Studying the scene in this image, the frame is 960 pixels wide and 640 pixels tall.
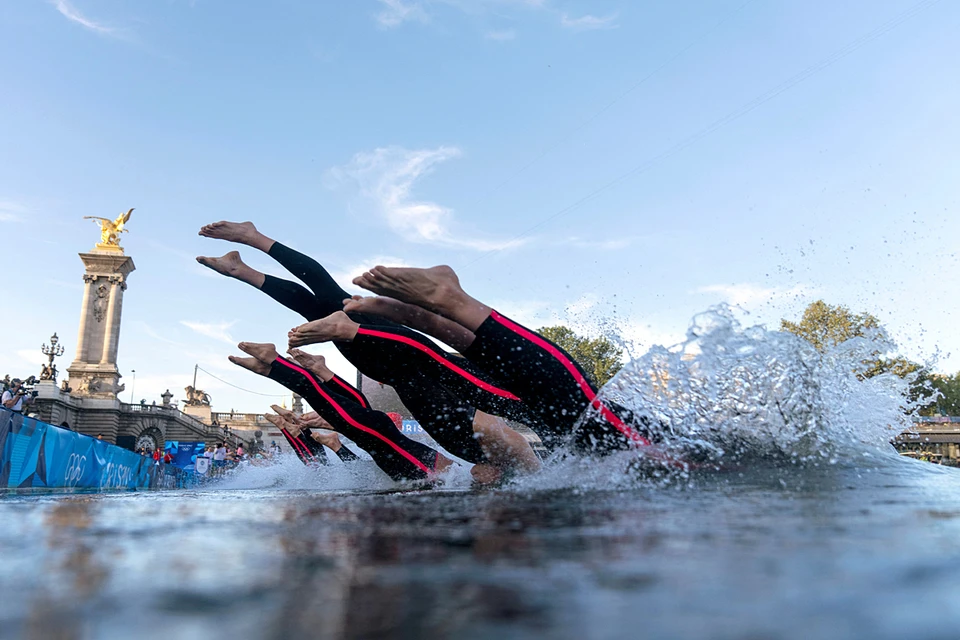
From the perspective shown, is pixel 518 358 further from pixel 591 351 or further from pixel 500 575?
pixel 591 351

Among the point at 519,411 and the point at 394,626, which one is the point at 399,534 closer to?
the point at 394,626

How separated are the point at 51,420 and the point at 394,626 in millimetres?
44965

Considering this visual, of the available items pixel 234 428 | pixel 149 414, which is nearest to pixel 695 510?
pixel 149 414

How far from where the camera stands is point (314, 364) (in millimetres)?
6746

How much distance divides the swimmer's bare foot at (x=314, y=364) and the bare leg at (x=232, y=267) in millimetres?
1388

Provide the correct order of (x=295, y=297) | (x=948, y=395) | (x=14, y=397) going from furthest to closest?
(x=948, y=395), (x=14, y=397), (x=295, y=297)

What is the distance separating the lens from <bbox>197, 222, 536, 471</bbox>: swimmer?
3959 millimetres

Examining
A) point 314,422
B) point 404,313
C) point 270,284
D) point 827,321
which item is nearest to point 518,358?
point 404,313

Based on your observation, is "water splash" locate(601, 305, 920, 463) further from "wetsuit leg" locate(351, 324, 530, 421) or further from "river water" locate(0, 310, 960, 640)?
"river water" locate(0, 310, 960, 640)

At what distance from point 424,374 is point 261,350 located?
2494mm

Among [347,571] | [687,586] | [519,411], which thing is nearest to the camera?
[687,586]

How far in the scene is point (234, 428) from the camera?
53500 millimetres

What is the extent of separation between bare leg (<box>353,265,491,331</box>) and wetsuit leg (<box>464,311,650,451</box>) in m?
0.07

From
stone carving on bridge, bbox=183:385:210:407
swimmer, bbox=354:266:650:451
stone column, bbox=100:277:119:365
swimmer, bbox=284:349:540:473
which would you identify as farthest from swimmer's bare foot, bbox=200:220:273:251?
stone carving on bridge, bbox=183:385:210:407
